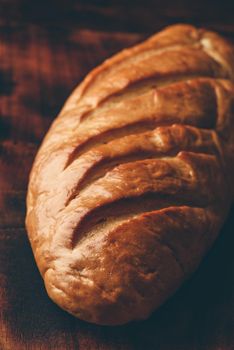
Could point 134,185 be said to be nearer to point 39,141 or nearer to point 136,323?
point 136,323

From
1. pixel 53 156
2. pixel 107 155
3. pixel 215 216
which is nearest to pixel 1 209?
pixel 53 156

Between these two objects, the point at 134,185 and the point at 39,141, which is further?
the point at 39,141

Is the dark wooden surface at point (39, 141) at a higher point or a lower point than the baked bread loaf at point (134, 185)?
lower

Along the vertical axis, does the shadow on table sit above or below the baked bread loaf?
below

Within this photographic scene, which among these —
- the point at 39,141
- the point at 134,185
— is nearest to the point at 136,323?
the point at 134,185
